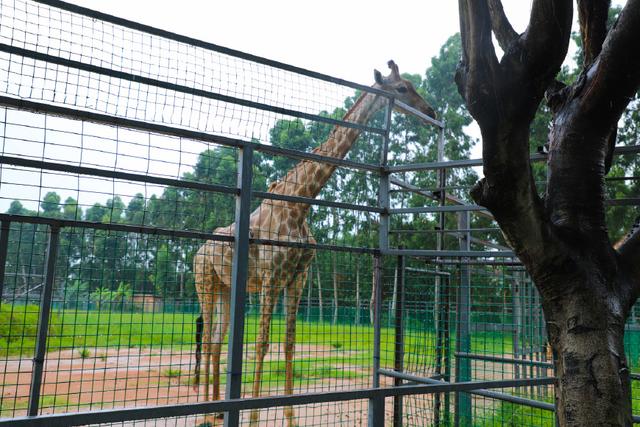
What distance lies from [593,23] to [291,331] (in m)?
3.56

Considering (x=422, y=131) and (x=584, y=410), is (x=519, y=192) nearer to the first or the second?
(x=584, y=410)

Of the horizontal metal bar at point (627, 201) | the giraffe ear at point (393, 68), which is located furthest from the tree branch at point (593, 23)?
the giraffe ear at point (393, 68)

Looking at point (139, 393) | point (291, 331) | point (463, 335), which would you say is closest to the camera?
point (291, 331)

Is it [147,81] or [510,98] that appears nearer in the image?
[510,98]

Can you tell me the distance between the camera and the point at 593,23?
137 inches

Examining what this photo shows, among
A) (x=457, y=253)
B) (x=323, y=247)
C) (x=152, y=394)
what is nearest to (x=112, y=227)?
(x=323, y=247)

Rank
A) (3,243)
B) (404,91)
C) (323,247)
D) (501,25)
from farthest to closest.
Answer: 1. (404,91)
2. (323,247)
3. (501,25)
4. (3,243)

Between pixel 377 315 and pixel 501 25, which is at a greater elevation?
pixel 501 25

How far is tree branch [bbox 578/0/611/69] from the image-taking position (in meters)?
3.44

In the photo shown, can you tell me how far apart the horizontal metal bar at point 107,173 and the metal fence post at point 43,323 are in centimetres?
36

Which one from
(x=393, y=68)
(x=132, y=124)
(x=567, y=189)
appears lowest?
(x=567, y=189)

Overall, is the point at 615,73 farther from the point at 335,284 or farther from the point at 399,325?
the point at 399,325

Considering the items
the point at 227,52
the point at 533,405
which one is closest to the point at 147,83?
the point at 227,52

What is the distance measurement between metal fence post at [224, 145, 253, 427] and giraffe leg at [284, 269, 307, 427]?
881 mm
